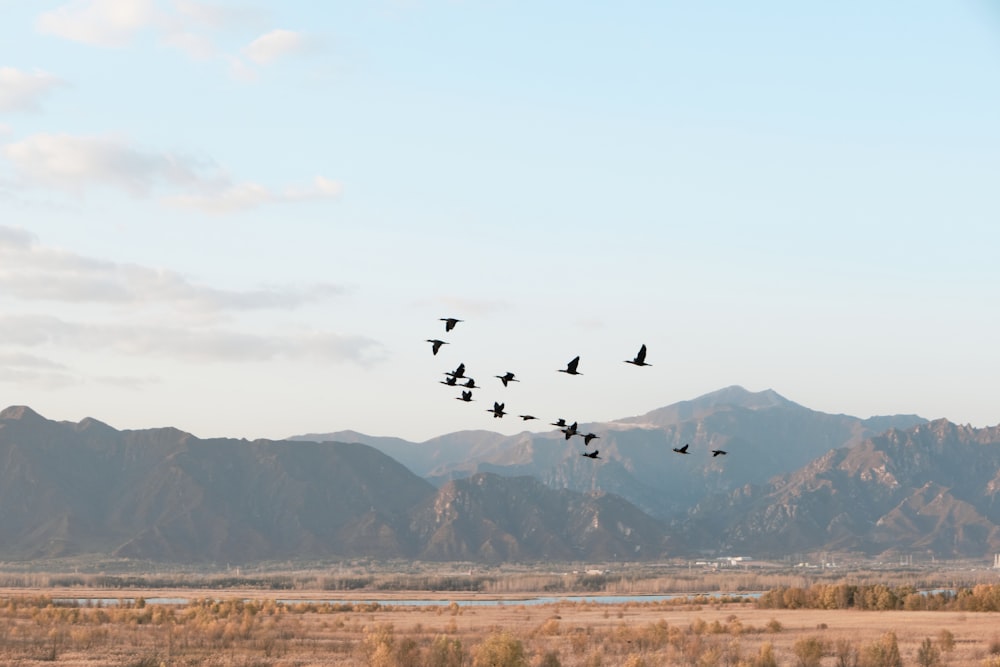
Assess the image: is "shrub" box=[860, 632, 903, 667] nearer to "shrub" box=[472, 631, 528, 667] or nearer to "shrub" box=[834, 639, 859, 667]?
"shrub" box=[834, 639, 859, 667]

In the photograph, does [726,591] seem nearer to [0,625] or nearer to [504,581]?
[504,581]

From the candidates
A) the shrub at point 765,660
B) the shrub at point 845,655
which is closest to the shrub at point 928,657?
the shrub at point 845,655

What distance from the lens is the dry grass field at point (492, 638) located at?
53375 mm

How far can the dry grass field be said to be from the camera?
175ft

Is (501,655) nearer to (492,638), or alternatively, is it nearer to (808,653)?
(492,638)

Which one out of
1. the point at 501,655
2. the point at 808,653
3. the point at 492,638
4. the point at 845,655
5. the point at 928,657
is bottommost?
the point at 845,655

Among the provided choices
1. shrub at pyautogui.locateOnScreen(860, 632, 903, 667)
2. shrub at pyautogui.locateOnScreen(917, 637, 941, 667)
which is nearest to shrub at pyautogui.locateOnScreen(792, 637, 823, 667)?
shrub at pyautogui.locateOnScreen(860, 632, 903, 667)

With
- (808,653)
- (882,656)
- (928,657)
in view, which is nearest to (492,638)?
(808,653)

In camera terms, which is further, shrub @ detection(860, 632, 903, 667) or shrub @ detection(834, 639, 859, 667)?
shrub @ detection(834, 639, 859, 667)

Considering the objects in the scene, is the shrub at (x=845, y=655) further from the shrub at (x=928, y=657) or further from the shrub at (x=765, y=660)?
the shrub at (x=765, y=660)

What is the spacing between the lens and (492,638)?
165 feet

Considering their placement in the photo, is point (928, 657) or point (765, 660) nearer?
point (765, 660)

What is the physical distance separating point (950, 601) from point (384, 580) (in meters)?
114

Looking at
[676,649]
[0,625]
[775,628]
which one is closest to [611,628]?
[775,628]
